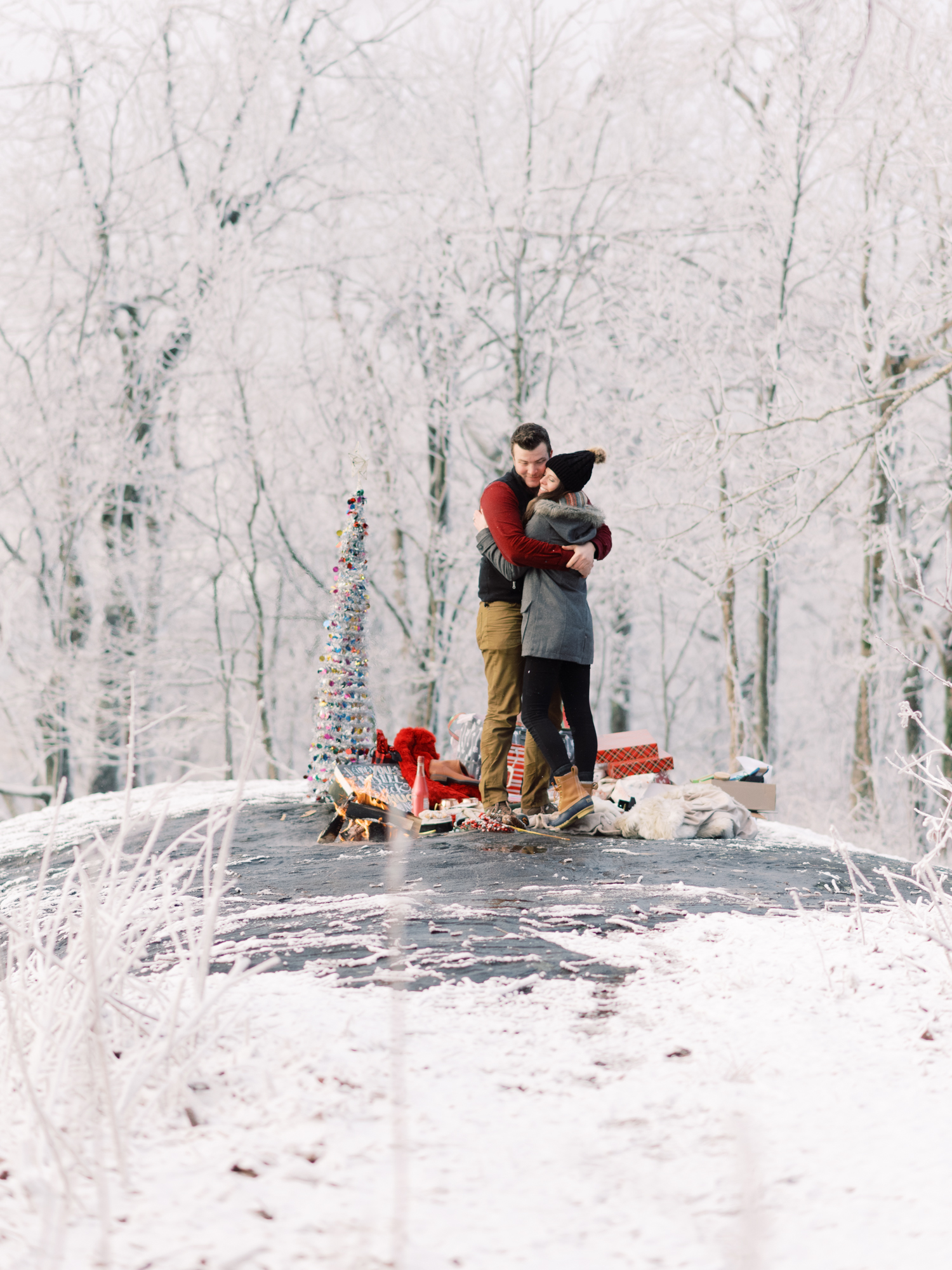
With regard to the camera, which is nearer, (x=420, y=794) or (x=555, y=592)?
(x=555, y=592)

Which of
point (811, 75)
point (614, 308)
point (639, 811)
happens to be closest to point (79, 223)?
point (614, 308)

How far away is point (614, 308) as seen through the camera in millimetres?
13508

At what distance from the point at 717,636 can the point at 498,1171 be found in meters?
18.8

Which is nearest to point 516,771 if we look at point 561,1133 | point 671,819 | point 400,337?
point 671,819

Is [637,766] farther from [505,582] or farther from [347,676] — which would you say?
[505,582]

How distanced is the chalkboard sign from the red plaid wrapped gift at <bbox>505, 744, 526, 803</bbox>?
668mm

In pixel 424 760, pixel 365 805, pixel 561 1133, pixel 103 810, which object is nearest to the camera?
pixel 561 1133

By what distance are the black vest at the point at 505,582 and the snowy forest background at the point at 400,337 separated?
687 cm

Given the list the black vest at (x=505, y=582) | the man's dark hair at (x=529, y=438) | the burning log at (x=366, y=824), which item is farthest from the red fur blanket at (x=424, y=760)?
the man's dark hair at (x=529, y=438)

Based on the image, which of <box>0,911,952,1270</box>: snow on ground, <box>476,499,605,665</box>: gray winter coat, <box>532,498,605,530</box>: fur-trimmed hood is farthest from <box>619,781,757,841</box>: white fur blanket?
<box>0,911,952,1270</box>: snow on ground

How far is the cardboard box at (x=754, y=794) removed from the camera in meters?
7.09

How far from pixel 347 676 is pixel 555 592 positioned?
2156 millimetres

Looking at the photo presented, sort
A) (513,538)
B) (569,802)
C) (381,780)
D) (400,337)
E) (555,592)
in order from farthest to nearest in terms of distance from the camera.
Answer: (400,337)
(381,780)
(569,802)
(555,592)
(513,538)

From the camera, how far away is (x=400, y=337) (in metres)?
15.2
